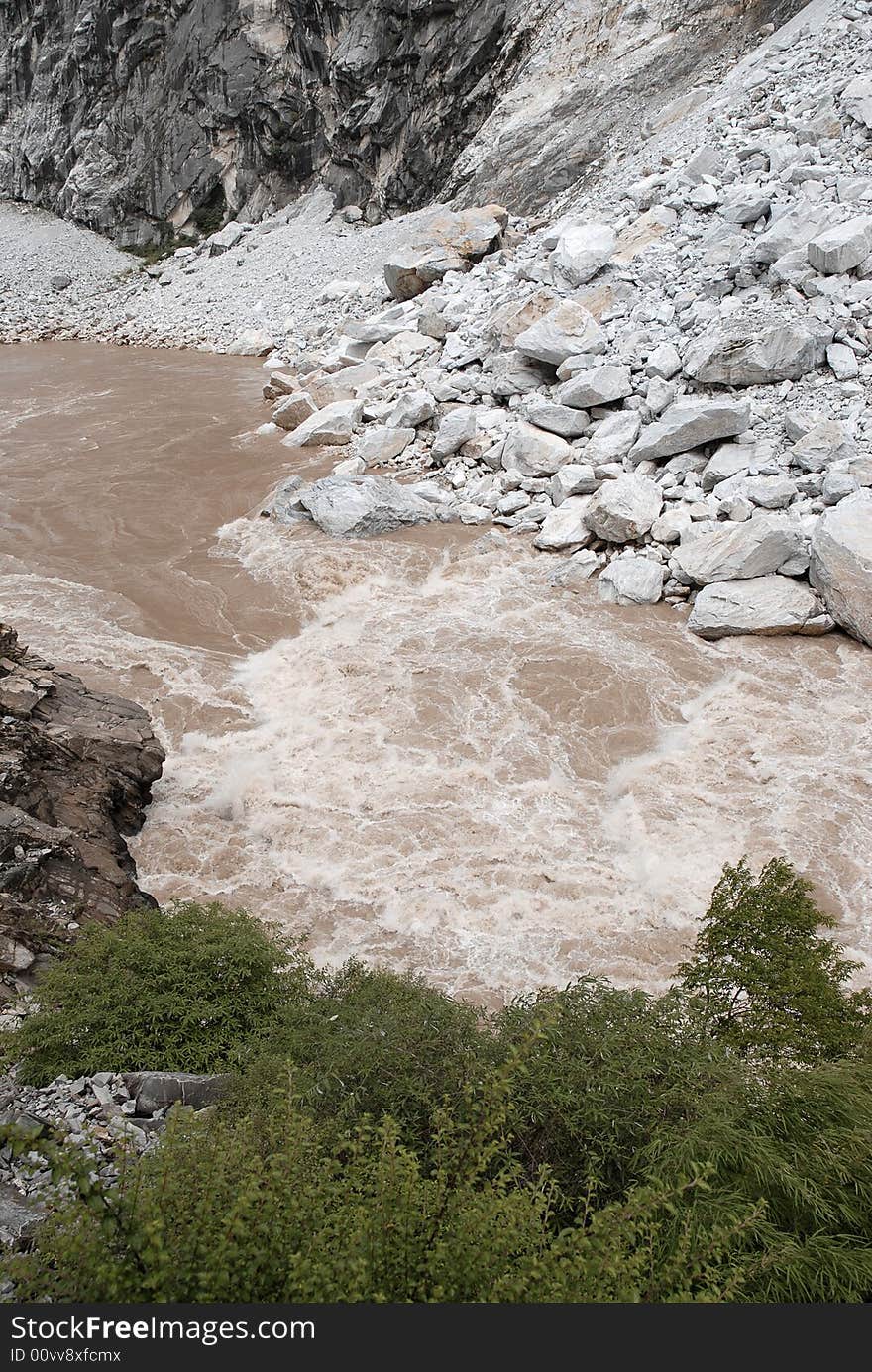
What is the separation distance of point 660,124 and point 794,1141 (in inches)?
1263

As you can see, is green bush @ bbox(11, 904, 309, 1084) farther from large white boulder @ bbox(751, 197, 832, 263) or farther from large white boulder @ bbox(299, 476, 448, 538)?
large white boulder @ bbox(751, 197, 832, 263)

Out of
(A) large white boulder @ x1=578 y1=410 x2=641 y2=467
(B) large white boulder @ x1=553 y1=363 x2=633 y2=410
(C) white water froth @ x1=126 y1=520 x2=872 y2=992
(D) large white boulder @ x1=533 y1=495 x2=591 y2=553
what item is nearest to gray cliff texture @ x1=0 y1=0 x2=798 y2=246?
(B) large white boulder @ x1=553 y1=363 x2=633 y2=410

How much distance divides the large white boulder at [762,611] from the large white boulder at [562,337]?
25.5 ft

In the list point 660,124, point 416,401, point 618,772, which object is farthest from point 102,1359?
point 660,124

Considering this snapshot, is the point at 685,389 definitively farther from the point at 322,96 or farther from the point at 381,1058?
the point at 322,96

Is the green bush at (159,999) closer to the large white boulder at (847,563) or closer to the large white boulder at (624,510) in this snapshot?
the large white boulder at (847,563)

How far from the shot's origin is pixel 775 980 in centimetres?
552

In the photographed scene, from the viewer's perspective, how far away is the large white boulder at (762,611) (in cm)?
1256

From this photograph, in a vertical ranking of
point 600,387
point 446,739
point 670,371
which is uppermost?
point 670,371

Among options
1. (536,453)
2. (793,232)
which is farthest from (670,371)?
(793,232)

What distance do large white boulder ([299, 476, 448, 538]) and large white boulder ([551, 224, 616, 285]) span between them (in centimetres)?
783

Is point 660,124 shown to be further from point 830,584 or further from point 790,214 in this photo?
point 830,584

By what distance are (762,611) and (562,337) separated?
28.5 feet

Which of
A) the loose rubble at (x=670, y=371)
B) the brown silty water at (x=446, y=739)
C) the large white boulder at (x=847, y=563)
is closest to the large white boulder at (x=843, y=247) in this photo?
the loose rubble at (x=670, y=371)
